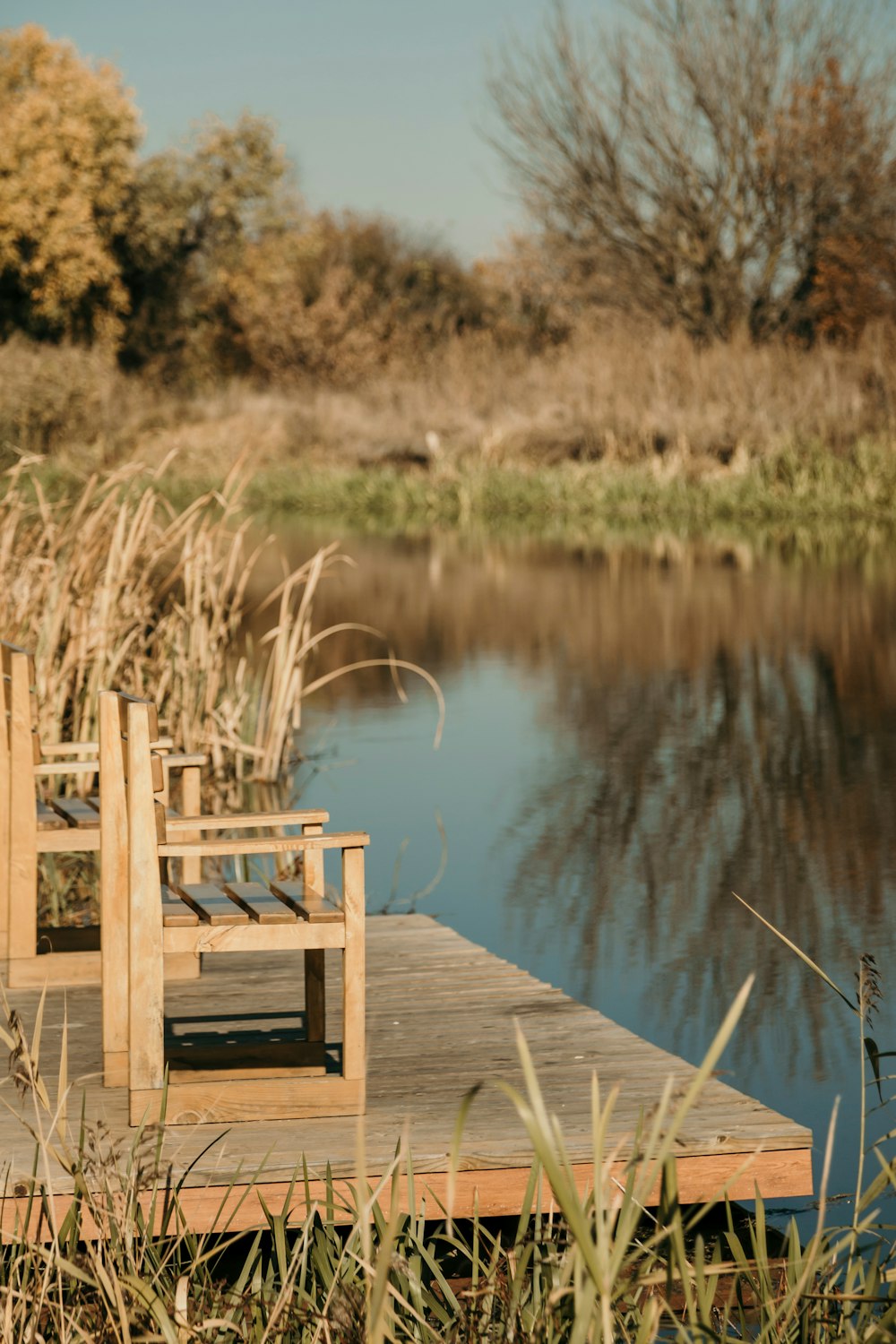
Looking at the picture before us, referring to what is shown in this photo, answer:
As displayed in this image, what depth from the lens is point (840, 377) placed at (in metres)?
23.8

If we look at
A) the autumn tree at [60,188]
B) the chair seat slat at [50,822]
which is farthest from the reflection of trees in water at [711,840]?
the autumn tree at [60,188]

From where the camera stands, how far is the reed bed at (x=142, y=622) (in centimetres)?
671

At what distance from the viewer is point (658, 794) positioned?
26.5 ft

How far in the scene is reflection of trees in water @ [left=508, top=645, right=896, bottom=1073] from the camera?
538 centimetres

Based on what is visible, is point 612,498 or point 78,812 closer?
point 78,812

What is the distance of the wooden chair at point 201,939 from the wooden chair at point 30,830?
68 cm

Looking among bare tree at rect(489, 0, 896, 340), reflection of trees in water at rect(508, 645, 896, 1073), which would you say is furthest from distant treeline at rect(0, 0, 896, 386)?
reflection of trees in water at rect(508, 645, 896, 1073)

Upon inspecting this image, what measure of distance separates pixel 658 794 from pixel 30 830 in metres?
4.27

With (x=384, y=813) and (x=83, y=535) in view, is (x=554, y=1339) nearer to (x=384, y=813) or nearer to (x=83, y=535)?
(x=83, y=535)

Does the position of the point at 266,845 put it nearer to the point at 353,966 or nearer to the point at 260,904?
the point at 260,904

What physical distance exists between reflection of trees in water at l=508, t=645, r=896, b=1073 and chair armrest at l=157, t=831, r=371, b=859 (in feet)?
5.23

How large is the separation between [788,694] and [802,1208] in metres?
7.14

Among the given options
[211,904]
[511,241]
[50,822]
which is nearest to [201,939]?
[211,904]

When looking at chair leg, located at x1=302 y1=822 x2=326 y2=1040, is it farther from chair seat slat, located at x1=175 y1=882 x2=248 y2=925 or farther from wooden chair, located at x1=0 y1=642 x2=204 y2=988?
wooden chair, located at x1=0 y1=642 x2=204 y2=988
